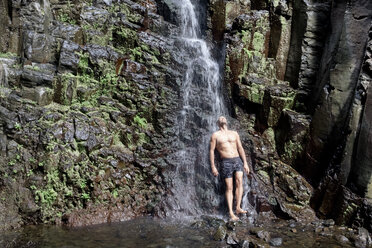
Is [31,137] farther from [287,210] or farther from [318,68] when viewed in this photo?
[318,68]

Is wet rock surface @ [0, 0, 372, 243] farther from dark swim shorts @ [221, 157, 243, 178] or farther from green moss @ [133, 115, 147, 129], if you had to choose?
dark swim shorts @ [221, 157, 243, 178]

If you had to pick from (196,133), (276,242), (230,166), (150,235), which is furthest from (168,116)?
(276,242)

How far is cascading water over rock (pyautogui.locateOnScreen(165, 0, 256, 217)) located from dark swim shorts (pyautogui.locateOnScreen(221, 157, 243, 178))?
29.4 inches

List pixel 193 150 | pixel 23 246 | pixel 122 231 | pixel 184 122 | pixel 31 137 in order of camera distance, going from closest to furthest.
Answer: pixel 23 246 < pixel 122 231 < pixel 31 137 < pixel 193 150 < pixel 184 122

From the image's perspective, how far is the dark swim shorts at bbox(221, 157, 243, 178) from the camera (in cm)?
774

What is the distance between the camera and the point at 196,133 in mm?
9562

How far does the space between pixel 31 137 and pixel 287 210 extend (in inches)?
281

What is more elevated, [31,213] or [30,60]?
[30,60]

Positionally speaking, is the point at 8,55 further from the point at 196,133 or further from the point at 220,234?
the point at 220,234

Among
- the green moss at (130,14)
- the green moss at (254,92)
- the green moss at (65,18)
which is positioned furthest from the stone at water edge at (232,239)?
the green moss at (130,14)

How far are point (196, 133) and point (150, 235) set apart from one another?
3.97 m

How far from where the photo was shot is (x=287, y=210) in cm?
776

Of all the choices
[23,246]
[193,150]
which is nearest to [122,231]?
[23,246]

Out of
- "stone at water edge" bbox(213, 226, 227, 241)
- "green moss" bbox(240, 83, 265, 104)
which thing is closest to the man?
"stone at water edge" bbox(213, 226, 227, 241)
